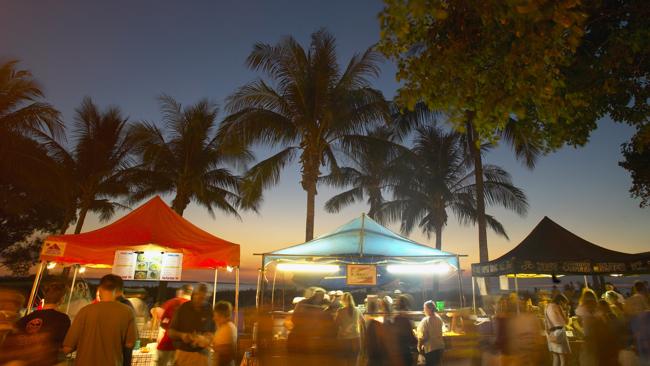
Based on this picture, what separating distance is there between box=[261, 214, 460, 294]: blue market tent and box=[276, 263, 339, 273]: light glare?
0.34m

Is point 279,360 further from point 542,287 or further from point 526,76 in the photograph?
point 542,287

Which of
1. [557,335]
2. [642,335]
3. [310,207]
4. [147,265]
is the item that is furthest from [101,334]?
[310,207]

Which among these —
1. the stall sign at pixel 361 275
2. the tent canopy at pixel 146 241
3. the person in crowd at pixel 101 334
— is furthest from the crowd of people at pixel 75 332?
the stall sign at pixel 361 275

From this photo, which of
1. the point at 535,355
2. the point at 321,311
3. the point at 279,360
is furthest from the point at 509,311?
the point at 279,360

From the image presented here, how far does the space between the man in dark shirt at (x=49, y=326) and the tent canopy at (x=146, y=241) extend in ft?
15.5

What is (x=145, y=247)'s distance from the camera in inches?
353

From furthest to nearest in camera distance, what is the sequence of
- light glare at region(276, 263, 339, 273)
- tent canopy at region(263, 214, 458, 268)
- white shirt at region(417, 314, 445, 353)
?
light glare at region(276, 263, 339, 273) → tent canopy at region(263, 214, 458, 268) → white shirt at region(417, 314, 445, 353)

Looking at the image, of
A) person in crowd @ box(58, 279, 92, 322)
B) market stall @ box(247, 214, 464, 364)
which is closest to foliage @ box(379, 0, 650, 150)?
market stall @ box(247, 214, 464, 364)

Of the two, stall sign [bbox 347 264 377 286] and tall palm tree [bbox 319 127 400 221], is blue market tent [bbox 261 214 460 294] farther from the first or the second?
tall palm tree [bbox 319 127 400 221]

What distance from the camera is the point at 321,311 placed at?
461 cm

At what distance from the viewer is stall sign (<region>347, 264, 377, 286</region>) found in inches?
396

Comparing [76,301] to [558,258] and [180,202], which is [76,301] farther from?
[558,258]

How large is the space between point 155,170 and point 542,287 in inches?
784

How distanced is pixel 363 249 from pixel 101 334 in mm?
7170
